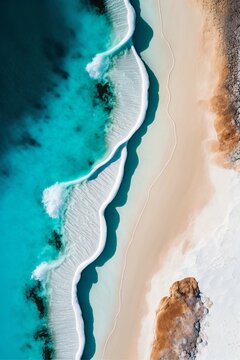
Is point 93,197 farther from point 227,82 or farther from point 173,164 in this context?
point 227,82

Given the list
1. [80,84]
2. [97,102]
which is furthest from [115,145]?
[80,84]

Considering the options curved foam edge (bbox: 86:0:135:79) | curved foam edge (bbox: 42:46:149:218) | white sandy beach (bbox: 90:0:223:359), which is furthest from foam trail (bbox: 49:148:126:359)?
curved foam edge (bbox: 86:0:135:79)

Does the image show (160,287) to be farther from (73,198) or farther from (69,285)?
(73,198)

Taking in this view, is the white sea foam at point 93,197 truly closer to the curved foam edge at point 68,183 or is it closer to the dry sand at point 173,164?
the curved foam edge at point 68,183

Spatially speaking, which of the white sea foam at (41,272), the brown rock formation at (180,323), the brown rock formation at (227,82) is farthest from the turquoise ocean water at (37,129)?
the brown rock formation at (180,323)

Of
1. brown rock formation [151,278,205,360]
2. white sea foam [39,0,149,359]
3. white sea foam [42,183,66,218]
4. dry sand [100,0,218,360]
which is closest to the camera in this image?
brown rock formation [151,278,205,360]

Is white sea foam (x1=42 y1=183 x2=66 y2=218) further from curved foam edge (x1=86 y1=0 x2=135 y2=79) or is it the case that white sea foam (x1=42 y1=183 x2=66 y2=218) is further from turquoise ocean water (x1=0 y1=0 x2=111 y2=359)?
curved foam edge (x1=86 y1=0 x2=135 y2=79)

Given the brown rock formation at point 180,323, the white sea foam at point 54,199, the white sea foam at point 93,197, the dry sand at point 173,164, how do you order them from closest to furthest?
the brown rock formation at point 180,323
the dry sand at point 173,164
the white sea foam at point 93,197
the white sea foam at point 54,199
